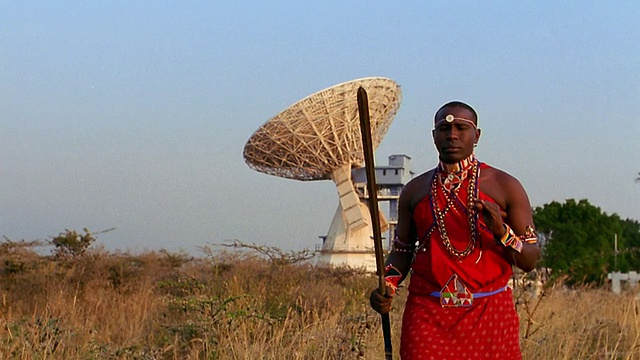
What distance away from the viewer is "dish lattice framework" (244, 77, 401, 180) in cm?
3850

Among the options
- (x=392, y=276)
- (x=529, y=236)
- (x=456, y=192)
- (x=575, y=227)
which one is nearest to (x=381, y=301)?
(x=392, y=276)

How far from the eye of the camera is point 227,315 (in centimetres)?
709

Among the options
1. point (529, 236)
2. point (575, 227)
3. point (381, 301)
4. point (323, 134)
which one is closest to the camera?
point (529, 236)

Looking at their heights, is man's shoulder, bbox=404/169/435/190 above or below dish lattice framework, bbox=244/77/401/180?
below

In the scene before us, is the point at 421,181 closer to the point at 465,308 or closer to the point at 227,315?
the point at 465,308

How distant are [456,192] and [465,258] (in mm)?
283

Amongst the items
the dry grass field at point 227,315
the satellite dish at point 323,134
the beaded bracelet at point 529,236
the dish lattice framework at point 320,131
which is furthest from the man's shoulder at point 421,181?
the dish lattice framework at point 320,131

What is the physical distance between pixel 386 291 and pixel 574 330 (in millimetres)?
4231

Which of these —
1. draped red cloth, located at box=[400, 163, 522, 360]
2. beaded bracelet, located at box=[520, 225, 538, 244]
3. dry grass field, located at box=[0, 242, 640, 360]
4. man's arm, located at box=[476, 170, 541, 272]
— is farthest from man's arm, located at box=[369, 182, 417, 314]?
dry grass field, located at box=[0, 242, 640, 360]

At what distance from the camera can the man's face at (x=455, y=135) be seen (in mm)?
3896

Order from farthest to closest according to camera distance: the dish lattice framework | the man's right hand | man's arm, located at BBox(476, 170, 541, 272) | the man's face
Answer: the dish lattice framework, the man's right hand, the man's face, man's arm, located at BBox(476, 170, 541, 272)

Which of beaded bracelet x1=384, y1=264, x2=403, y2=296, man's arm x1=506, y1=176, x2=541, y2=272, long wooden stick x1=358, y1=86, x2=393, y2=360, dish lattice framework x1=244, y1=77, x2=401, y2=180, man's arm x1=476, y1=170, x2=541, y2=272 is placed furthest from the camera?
dish lattice framework x1=244, y1=77, x2=401, y2=180

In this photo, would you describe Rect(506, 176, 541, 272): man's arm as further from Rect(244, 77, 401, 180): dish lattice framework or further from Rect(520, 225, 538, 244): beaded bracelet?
Rect(244, 77, 401, 180): dish lattice framework

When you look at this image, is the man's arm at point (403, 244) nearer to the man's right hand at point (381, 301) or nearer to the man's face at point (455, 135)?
the man's right hand at point (381, 301)
